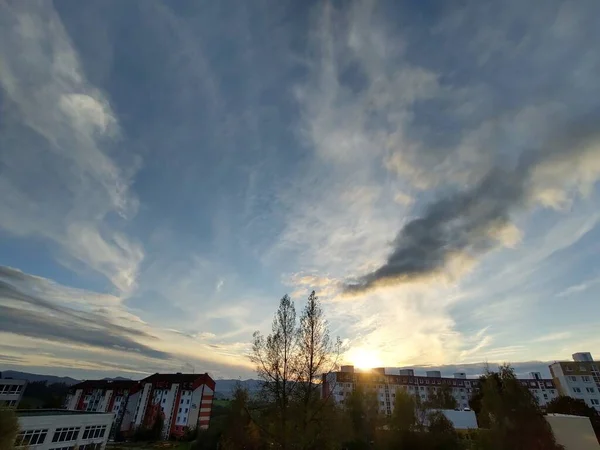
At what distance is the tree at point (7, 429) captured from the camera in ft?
57.4

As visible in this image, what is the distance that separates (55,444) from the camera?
124ft

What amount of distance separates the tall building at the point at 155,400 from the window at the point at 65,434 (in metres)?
33.6

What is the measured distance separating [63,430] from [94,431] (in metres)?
5.78

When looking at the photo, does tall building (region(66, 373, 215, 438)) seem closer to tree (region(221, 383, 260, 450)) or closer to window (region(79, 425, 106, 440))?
window (region(79, 425, 106, 440))

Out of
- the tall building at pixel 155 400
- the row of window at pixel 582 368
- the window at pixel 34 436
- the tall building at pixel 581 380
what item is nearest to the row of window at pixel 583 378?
the tall building at pixel 581 380

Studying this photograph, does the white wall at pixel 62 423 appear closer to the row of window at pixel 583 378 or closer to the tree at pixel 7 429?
the tree at pixel 7 429

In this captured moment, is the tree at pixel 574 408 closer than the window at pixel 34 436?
No

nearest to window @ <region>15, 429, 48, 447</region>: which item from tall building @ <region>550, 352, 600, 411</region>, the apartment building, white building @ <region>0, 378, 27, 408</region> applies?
white building @ <region>0, 378, 27, 408</region>

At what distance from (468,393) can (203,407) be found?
89303 millimetres

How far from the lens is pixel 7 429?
17.8 metres

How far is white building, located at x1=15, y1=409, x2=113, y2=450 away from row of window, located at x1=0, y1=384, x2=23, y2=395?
401 inches

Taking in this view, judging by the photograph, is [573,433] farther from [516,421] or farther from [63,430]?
[63,430]

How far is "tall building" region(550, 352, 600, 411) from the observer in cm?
7088

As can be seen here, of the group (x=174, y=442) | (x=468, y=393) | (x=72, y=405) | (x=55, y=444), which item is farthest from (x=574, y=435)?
(x=72, y=405)
